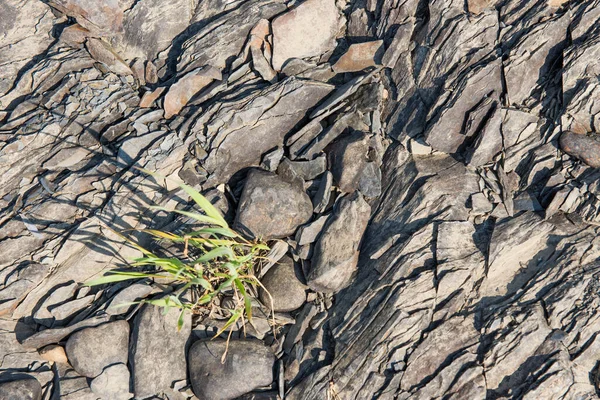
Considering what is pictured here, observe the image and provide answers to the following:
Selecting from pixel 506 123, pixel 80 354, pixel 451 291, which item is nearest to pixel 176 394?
pixel 80 354

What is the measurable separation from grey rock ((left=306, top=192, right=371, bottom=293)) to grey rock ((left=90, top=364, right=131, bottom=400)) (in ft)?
5.90

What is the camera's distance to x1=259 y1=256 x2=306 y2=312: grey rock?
15.1 feet

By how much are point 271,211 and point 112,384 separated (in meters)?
2.02

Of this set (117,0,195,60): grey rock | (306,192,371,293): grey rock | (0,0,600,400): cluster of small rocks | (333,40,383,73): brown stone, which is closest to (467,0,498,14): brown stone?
(0,0,600,400): cluster of small rocks

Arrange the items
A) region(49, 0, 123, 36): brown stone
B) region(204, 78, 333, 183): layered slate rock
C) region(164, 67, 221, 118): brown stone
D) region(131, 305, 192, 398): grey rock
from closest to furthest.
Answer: region(131, 305, 192, 398): grey rock < region(204, 78, 333, 183): layered slate rock < region(164, 67, 221, 118): brown stone < region(49, 0, 123, 36): brown stone

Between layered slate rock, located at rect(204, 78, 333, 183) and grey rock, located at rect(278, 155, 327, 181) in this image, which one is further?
layered slate rock, located at rect(204, 78, 333, 183)

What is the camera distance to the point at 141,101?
575cm

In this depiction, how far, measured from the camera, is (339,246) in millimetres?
4516

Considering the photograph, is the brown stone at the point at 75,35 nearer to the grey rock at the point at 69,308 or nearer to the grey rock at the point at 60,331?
the grey rock at the point at 69,308

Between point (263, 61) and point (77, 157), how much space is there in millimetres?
2229

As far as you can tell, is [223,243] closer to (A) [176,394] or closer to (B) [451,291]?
(A) [176,394]

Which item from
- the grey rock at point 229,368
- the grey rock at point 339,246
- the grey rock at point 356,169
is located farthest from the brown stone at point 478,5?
the grey rock at point 229,368

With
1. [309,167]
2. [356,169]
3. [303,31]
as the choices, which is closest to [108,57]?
[303,31]

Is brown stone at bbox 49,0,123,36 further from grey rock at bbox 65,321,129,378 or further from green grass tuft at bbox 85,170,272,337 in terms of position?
grey rock at bbox 65,321,129,378
